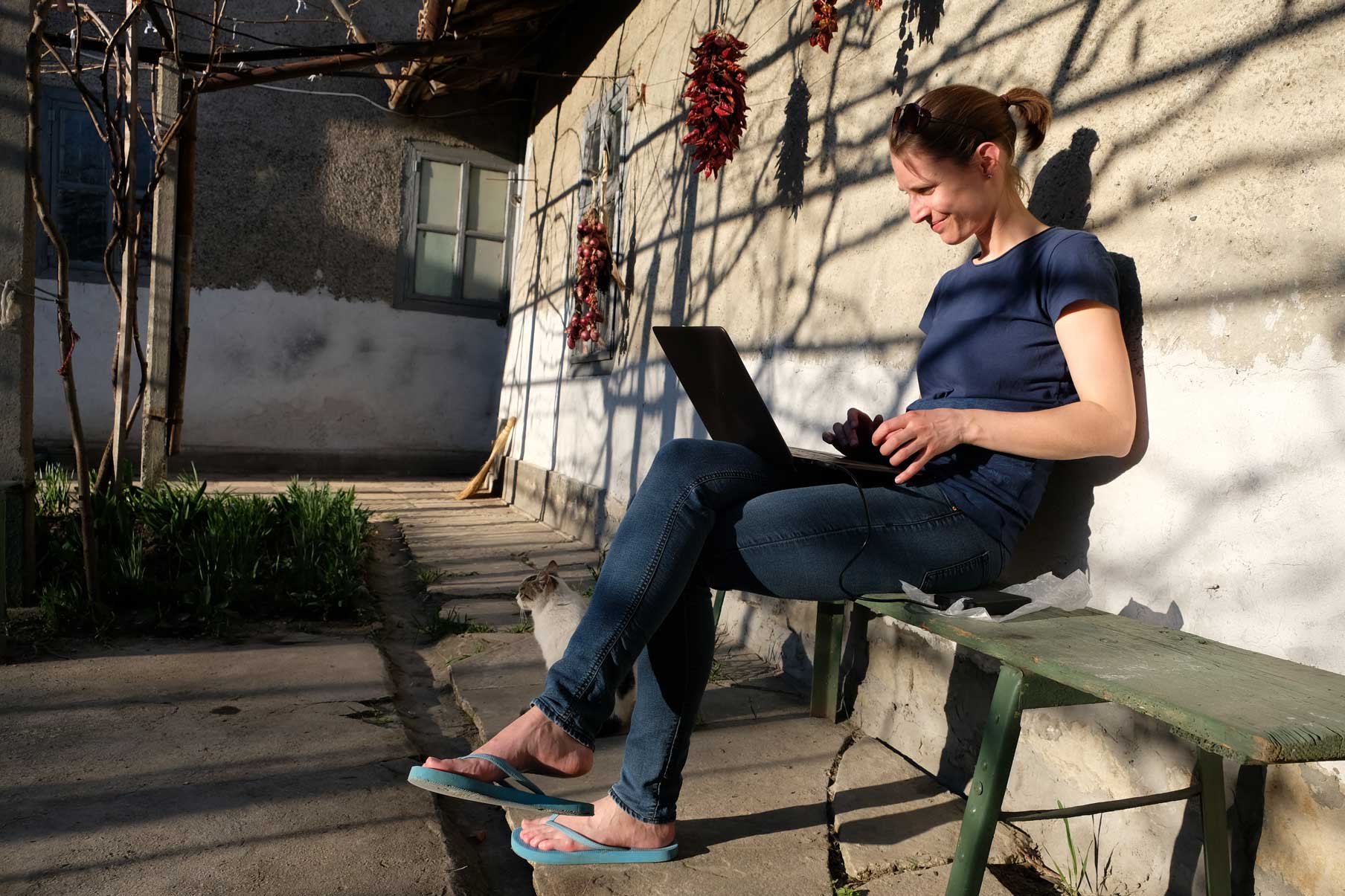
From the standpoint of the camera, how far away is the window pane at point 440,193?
884 centimetres

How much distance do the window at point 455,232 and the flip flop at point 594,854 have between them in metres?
7.67

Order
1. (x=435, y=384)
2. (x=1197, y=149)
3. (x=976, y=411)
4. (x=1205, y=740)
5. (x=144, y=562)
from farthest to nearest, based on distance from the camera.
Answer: (x=435, y=384)
(x=144, y=562)
(x=1197, y=149)
(x=976, y=411)
(x=1205, y=740)

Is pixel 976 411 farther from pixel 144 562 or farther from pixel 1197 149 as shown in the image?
pixel 144 562

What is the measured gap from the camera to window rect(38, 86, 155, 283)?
7844mm

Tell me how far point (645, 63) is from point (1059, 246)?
4.30 meters

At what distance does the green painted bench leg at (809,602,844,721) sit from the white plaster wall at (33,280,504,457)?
694cm

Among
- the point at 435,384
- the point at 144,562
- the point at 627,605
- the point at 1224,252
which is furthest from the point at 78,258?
the point at 1224,252

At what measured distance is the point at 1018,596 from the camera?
1796 millimetres

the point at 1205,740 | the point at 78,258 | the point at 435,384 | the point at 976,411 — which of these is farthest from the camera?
the point at 435,384

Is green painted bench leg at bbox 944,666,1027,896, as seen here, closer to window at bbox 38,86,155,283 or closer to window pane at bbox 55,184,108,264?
window at bbox 38,86,155,283

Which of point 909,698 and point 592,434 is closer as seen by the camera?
point 909,698

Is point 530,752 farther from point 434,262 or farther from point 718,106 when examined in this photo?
point 434,262

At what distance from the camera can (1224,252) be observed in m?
1.69

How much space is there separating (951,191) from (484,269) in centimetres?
772
